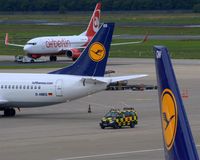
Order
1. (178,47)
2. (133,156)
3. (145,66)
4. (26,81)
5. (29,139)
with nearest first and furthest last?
(133,156) < (29,139) < (26,81) < (145,66) < (178,47)

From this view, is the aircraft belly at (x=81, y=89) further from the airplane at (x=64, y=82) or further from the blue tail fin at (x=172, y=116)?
the blue tail fin at (x=172, y=116)

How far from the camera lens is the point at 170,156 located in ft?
45.8

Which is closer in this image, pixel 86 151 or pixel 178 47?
pixel 86 151

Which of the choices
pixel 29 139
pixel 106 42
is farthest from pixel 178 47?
pixel 29 139

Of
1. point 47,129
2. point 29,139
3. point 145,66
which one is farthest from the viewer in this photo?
point 145,66

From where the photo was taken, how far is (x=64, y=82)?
46250mm

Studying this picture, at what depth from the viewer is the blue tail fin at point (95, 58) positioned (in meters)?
46.9

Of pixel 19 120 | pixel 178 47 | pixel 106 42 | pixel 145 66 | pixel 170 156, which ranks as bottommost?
pixel 170 156

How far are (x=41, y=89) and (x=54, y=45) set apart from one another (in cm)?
5211

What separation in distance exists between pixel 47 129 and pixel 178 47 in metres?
71.3

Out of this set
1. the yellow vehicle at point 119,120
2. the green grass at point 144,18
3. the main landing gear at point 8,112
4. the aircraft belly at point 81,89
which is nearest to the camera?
Result: the yellow vehicle at point 119,120

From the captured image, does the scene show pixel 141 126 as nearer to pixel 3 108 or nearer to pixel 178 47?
pixel 3 108

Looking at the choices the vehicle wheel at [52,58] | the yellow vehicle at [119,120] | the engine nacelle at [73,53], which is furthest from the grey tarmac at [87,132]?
the vehicle wheel at [52,58]

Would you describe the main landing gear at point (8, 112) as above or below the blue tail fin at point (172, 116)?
above
